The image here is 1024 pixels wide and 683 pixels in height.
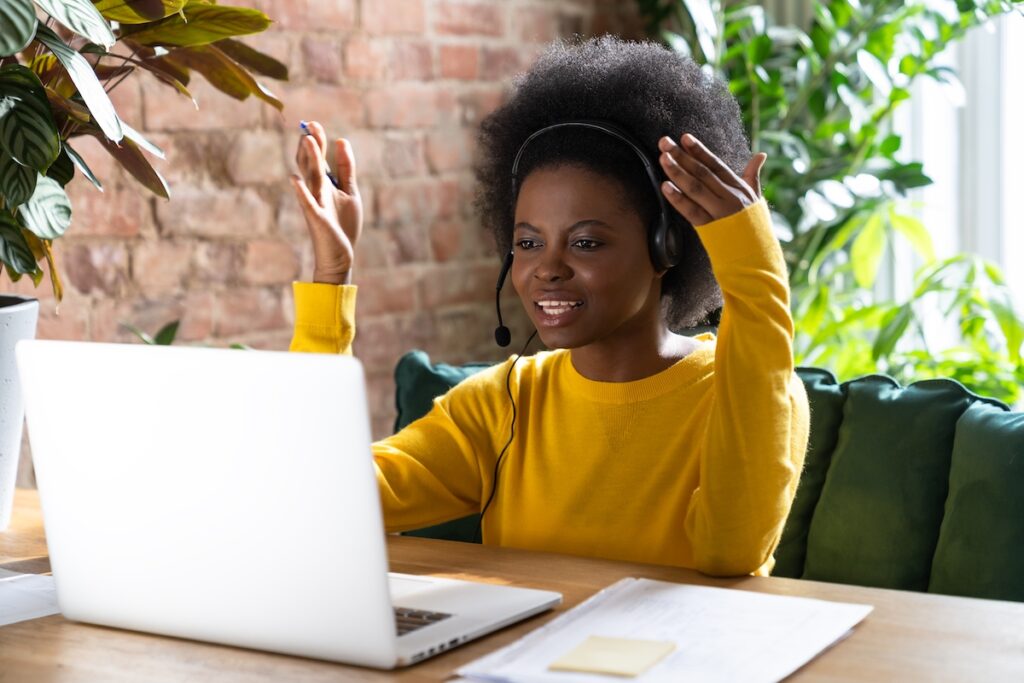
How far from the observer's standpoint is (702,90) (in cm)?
155

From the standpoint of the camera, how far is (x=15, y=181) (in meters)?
1.39

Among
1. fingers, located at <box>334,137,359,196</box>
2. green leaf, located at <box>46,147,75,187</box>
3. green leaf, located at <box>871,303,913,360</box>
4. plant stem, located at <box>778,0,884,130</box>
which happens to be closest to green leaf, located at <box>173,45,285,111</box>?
fingers, located at <box>334,137,359,196</box>

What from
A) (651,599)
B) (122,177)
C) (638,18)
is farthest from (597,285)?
(638,18)

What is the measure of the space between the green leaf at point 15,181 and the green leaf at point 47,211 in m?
0.04

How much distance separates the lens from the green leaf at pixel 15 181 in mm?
1385

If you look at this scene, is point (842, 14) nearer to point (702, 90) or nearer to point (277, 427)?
point (702, 90)

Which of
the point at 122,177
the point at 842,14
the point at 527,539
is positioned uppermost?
the point at 842,14

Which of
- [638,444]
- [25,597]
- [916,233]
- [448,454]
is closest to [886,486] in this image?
[638,444]

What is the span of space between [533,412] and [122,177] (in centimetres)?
100

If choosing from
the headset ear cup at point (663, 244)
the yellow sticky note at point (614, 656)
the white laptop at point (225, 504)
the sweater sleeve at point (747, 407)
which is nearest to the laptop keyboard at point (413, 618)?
the white laptop at point (225, 504)

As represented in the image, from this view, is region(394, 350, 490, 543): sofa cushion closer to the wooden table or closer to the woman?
the woman

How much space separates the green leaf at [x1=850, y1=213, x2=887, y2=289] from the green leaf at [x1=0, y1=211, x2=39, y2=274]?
1.76 metres

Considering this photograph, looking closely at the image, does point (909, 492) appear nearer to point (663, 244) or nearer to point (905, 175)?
point (663, 244)

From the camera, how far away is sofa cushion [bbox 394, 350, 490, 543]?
6.12 feet
